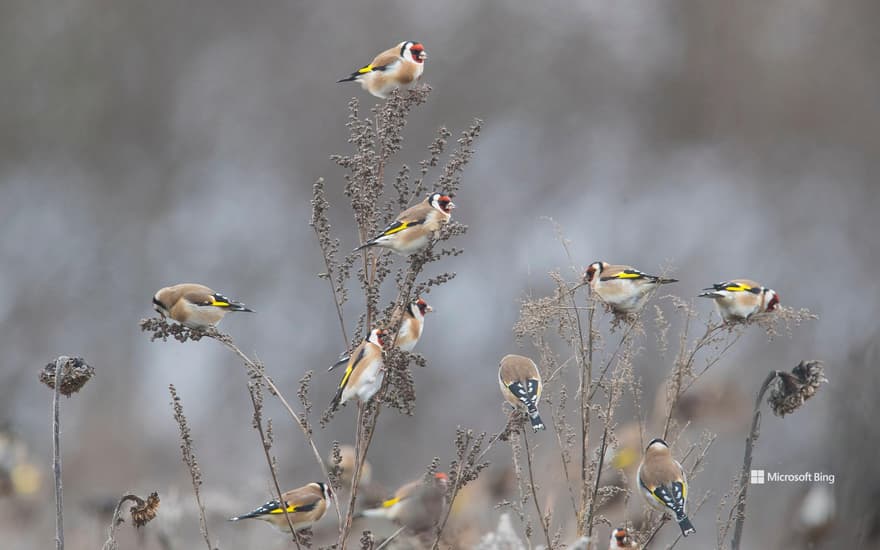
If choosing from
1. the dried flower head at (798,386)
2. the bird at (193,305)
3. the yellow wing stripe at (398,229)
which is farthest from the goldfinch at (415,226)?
the dried flower head at (798,386)

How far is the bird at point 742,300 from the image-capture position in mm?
3684

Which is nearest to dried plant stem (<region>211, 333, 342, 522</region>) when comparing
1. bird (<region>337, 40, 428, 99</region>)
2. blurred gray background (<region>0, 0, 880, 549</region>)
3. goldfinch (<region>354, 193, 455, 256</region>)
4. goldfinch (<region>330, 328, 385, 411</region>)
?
goldfinch (<region>330, 328, 385, 411</region>)

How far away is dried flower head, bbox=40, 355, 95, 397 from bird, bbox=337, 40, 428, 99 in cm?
183

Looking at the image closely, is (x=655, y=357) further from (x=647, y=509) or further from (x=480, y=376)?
(x=647, y=509)

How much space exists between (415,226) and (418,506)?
834 mm

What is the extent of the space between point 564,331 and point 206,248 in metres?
7.09

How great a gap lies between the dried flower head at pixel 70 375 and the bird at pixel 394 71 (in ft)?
5.99

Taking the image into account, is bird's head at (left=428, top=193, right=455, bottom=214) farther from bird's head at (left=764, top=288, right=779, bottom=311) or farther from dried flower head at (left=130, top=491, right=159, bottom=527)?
dried flower head at (left=130, top=491, right=159, bottom=527)

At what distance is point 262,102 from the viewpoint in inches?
419

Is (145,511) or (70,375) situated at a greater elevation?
(70,375)

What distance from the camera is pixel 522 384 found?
11.7ft

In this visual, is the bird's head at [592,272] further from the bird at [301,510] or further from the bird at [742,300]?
the bird at [301,510]

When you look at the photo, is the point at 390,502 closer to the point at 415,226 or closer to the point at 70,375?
the point at 415,226
